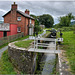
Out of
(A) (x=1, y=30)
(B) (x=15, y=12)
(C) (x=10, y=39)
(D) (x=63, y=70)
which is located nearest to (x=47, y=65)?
(D) (x=63, y=70)

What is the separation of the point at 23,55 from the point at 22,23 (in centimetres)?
1896

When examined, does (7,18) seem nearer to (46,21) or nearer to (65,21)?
(65,21)

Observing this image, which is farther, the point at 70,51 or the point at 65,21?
the point at 65,21

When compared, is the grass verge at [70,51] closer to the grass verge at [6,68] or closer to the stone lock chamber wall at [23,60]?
the stone lock chamber wall at [23,60]

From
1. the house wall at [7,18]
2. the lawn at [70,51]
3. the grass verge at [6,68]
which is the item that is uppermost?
the house wall at [7,18]

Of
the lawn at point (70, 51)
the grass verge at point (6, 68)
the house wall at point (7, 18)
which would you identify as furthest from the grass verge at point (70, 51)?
the house wall at point (7, 18)

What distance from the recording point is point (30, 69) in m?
9.02

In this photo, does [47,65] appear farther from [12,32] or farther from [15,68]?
[12,32]

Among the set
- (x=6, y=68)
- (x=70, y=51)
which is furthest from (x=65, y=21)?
(x=6, y=68)

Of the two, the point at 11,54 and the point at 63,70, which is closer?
the point at 63,70

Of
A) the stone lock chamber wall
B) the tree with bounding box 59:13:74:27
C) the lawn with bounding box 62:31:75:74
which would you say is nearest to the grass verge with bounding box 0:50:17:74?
the stone lock chamber wall

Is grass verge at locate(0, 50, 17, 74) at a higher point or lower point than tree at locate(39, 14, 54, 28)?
lower

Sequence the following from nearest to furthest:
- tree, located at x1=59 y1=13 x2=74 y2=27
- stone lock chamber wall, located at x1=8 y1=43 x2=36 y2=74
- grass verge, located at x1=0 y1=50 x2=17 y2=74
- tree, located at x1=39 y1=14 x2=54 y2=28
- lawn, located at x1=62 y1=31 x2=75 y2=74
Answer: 1. lawn, located at x1=62 y1=31 x2=75 y2=74
2. grass verge, located at x1=0 y1=50 x2=17 y2=74
3. stone lock chamber wall, located at x1=8 y1=43 x2=36 y2=74
4. tree, located at x1=59 y1=13 x2=74 y2=27
5. tree, located at x1=39 y1=14 x2=54 y2=28

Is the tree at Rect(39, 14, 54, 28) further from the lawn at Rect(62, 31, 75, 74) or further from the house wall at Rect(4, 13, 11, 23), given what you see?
the lawn at Rect(62, 31, 75, 74)
